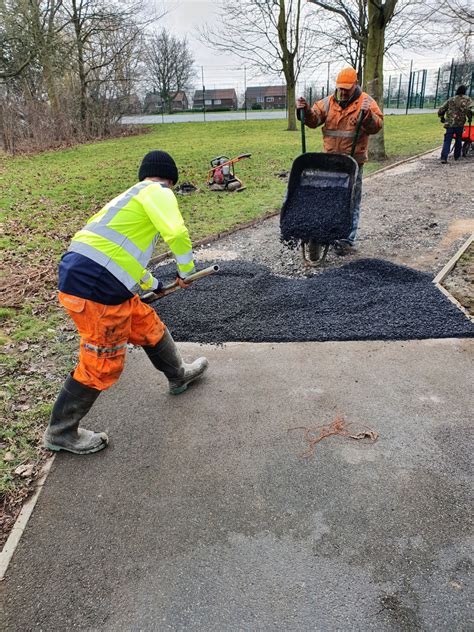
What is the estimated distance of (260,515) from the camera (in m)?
2.44

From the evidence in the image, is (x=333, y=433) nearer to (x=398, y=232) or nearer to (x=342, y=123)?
(x=342, y=123)

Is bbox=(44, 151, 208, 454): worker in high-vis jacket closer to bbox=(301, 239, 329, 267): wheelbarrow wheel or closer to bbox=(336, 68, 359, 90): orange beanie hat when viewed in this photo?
bbox=(301, 239, 329, 267): wheelbarrow wheel

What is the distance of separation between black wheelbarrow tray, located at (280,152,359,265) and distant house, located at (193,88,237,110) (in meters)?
56.4

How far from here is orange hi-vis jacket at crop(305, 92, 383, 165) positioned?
5543 millimetres

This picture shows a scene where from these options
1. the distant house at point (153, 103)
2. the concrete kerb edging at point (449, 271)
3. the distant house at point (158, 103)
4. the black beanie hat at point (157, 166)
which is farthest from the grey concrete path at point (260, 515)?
the distant house at point (153, 103)

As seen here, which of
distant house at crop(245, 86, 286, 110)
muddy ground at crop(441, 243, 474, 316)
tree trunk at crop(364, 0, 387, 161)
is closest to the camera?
muddy ground at crop(441, 243, 474, 316)

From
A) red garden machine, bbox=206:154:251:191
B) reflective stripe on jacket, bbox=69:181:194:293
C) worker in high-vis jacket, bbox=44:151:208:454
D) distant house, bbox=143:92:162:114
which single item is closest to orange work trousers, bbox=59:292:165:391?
worker in high-vis jacket, bbox=44:151:208:454

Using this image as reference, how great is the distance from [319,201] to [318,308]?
1.66 m

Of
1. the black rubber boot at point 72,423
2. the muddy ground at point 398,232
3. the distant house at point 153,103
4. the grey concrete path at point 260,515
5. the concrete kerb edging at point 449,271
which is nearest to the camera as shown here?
the grey concrete path at point 260,515

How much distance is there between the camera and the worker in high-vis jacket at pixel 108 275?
260 cm

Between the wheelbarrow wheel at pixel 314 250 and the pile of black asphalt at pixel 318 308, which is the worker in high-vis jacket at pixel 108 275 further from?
the wheelbarrow wheel at pixel 314 250

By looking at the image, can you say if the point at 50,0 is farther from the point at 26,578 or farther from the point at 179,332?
the point at 26,578

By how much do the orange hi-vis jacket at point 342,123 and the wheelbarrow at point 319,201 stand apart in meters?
0.17

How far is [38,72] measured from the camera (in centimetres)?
2538
